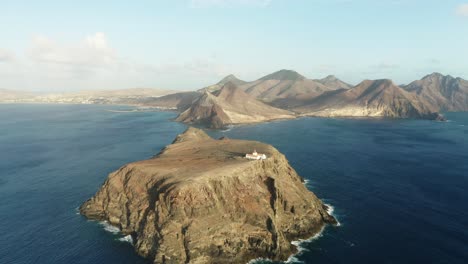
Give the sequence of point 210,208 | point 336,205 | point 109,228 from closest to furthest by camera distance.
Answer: point 210,208 → point 109,228 → point 336,205

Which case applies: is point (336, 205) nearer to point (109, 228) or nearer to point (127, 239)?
point (127, 239)

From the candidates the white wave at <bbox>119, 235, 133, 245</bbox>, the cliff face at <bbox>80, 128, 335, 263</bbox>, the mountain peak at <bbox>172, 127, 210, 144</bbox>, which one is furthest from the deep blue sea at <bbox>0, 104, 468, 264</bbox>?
the mountain peak at <bbox>172, 127, 210, 144</bbox>

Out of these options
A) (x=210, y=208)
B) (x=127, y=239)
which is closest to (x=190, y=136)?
(x=127, y=239)

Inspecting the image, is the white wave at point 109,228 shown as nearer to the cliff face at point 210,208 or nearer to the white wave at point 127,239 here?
the cliff face at point 210,208

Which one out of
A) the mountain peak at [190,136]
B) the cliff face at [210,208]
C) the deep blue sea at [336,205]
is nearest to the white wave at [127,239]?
the deep blue sea at [336,205]

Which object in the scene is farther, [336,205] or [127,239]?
[336,205]

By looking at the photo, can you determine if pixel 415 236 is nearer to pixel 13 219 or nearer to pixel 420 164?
pixel 420 164

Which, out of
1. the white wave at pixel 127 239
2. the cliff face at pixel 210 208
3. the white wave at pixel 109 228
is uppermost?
the cliff face at pixel 210 208

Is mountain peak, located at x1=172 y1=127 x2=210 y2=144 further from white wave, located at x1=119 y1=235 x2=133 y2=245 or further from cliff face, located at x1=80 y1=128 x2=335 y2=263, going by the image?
white wave, located at x1=119 y1=235 x2=133 y2=245

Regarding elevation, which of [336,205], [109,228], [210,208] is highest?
[210,208]
